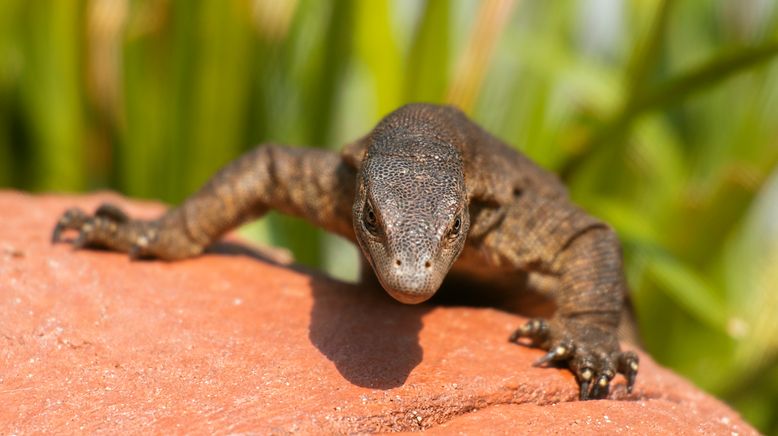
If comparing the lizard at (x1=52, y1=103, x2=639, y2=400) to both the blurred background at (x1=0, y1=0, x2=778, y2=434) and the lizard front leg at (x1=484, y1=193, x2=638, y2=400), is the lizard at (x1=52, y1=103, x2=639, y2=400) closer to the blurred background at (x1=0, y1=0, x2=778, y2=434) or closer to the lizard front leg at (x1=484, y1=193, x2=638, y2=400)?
the lizard front leg at (x1=484, y1=193, x2=638, y2=400)

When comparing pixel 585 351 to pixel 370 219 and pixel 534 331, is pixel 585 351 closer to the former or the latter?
pixel 534 331

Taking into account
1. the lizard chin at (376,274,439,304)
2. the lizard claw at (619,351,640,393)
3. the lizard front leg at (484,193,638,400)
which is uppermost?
the lizard chin at (376,274,439,304)

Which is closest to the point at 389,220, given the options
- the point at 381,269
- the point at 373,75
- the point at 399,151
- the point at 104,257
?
the point at 381,269

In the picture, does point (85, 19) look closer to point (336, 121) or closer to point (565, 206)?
point (336, 121)

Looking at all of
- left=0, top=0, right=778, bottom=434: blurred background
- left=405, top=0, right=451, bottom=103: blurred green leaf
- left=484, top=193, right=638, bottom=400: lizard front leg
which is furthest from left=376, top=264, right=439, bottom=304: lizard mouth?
left=405, top=0, right=451, bottom=103: blurred green leaf

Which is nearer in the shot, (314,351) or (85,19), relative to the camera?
(314,351)

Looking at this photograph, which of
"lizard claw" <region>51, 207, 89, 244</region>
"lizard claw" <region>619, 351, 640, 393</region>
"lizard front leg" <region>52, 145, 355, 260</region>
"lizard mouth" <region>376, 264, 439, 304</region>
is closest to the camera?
"lizard mouth" <region>376, 264, 439, 304</region>
